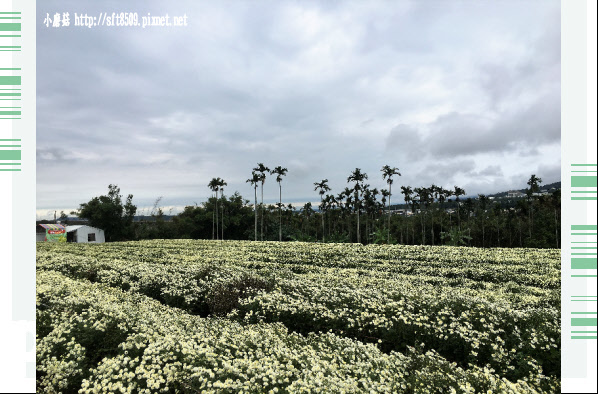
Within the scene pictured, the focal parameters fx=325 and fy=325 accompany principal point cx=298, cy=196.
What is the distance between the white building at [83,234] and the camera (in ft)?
181

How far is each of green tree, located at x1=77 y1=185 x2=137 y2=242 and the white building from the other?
3.71 feet


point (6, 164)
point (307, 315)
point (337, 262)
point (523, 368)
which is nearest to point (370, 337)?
point (307, 315)

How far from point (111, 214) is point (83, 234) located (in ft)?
18.5

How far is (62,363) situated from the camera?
5164 mm

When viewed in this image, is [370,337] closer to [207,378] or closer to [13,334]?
[207,378]

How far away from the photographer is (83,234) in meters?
57.3

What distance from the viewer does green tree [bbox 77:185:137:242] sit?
59.8 metres

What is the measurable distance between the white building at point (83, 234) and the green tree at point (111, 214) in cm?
113

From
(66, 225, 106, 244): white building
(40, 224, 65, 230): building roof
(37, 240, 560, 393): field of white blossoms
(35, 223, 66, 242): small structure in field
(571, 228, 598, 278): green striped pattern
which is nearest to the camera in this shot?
(571, 228, 598, 278): green striped pattern

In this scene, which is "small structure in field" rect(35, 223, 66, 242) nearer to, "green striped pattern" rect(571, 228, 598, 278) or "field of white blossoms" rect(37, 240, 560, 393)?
"field of white blossoms" rect(37, 240, 560, 393)

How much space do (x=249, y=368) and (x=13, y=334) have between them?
111 inches

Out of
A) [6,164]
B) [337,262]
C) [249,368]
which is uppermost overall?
[6,164]

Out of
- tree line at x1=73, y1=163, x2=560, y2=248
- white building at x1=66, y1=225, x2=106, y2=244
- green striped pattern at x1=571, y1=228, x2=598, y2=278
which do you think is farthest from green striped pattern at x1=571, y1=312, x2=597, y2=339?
white building at x1=66, y1=225, x2=106, y2=244

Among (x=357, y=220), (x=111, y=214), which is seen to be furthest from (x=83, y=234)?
(x=357, y=220)
